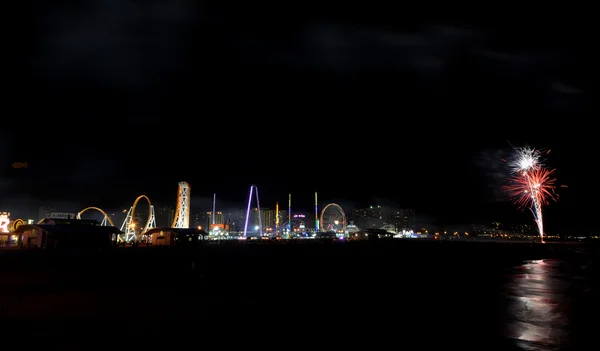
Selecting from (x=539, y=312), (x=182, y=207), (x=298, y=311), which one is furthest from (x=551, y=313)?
(x=182, y=207)

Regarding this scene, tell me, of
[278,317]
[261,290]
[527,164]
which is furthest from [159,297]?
[527,164]

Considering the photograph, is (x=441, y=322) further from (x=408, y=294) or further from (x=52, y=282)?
(x=52, y=282)

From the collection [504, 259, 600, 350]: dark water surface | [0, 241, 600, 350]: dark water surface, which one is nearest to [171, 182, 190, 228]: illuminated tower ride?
[0, 241, 600, 350]: dark water surface

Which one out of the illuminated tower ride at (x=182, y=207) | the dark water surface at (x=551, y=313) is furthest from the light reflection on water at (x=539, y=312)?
the illuminated tower ride at (x=182, y=207)

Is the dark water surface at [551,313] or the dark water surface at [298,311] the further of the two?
the dark water surface at [551,313]

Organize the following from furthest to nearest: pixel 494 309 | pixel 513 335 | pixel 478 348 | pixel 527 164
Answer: pixel 527 164 < pixel 494 309 < pixel 513 335 < pixel 478 348

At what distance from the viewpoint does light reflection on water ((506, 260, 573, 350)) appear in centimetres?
981

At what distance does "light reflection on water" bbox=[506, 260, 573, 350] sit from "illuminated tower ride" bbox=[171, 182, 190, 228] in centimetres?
8191

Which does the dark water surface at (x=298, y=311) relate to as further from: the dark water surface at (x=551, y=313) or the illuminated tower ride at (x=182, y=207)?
the illuminated tower ride at (x=182, y=207)

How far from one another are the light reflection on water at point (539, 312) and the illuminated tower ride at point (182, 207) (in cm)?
8191

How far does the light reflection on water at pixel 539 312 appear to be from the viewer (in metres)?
9.81

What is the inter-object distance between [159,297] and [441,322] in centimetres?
1092

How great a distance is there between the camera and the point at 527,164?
166ft

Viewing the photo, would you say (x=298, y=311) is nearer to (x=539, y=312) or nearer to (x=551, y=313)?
(x=539, y=312)
